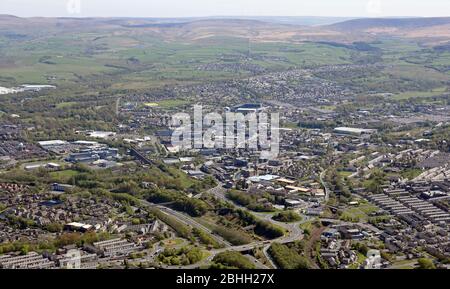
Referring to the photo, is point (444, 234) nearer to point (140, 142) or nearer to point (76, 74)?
point (140, 142)

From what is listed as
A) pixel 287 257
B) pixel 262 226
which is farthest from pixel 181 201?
pixel 287 257

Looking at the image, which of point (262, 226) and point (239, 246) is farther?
point (262, 226)

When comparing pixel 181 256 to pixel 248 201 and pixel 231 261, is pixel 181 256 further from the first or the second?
pixel 248 201

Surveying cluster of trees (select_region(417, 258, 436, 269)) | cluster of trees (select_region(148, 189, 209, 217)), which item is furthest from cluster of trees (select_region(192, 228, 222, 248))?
cluster of trees (select_region(417, 258, 436, 269))

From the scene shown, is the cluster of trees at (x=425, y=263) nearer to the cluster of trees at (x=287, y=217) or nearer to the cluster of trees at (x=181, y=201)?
the cluster of trees at (x=287, y=217)

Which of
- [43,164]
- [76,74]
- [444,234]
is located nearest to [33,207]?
[43,164]

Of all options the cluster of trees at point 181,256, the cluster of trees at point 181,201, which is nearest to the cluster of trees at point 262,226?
the cluster of trees at point 181,201

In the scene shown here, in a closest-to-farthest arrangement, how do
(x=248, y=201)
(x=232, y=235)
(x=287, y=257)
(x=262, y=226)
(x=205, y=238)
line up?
(x=287, y=257)
(x=205, y=238)
(x=232, y=235)
(x=262, y=226)
(x=248, y=201)
